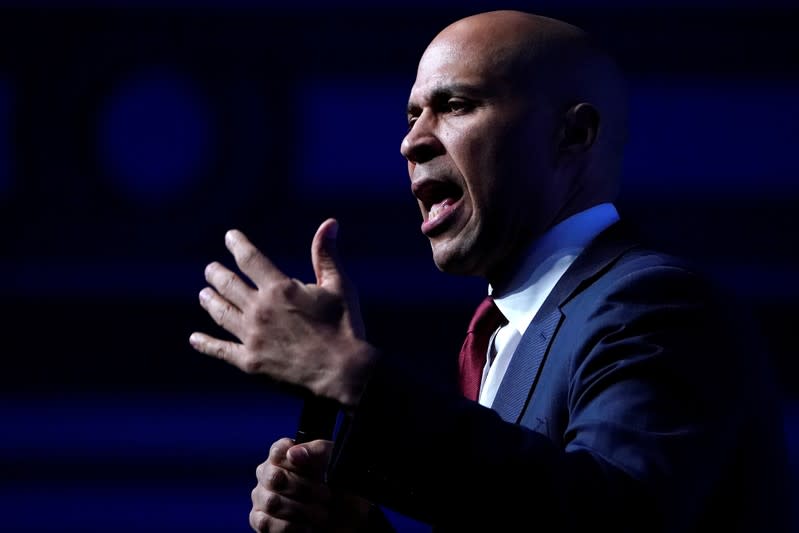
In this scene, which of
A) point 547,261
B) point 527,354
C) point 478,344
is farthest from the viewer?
point 478,344

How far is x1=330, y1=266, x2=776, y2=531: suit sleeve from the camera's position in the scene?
888 mm

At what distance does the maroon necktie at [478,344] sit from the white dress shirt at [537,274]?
0.16 feet

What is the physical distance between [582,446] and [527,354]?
8.2 inches

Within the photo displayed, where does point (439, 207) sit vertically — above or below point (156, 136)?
below

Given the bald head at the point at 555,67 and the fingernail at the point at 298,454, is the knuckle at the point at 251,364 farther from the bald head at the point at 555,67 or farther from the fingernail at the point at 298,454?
the bald head at the point at 555,67

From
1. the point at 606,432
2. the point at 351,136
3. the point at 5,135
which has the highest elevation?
the point at 5,135

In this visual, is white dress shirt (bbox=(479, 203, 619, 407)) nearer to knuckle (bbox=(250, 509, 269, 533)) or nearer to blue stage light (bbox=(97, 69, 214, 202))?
knuckle (bbox=(250, 509, 269, 533))

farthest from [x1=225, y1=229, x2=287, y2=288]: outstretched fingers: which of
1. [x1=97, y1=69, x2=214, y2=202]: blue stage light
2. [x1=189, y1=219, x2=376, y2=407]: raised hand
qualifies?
[x1=97, y1=69, x2=214, y2=202]: blue stage light

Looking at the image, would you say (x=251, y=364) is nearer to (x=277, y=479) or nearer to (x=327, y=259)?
(x=327, y=259)

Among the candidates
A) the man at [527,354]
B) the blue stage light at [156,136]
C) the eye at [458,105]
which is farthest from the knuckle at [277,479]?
the blue stage light at [156,136]

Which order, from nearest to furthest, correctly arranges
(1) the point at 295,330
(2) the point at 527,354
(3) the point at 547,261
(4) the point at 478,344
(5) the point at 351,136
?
(1) the point at 295,330 < (2) the point at 527,354 < (3) the point at 547,261 < (4) the point at 478,344 < (5) the point at 351,136

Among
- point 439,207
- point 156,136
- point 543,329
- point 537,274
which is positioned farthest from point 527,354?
point 156,136

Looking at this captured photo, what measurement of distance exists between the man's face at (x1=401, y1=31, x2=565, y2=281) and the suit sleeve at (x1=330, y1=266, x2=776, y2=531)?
0.30 m

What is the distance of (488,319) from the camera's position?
1.37 m
